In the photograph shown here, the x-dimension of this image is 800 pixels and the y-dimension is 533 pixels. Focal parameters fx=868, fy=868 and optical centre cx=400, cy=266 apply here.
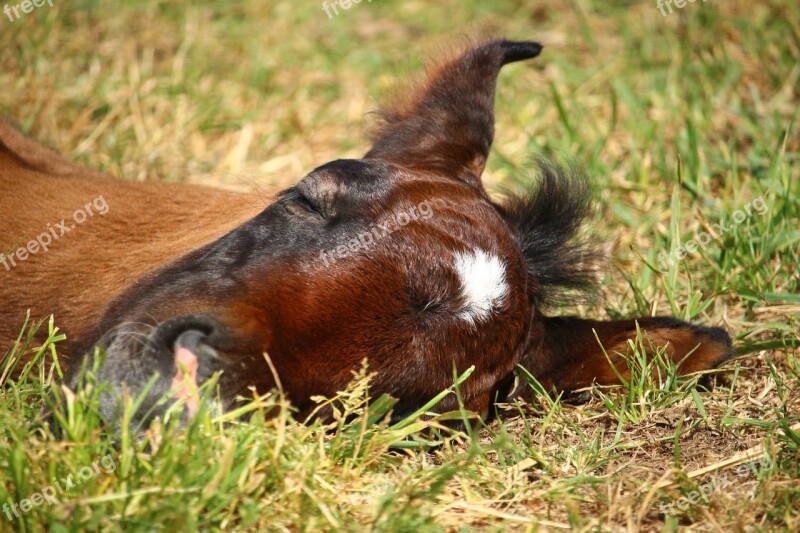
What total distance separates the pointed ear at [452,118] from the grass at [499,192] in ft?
0.88

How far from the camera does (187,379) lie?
207 centimetres

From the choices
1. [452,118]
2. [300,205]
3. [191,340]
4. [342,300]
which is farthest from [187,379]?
[452,118]

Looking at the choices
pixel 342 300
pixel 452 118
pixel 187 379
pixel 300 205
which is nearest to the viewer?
pixel 187 379

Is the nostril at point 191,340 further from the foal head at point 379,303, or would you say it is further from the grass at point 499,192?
the grass at point 499,192

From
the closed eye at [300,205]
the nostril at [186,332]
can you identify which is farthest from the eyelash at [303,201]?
the nostril at [186,332]

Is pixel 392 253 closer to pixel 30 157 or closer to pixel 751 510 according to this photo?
pixel 751 510

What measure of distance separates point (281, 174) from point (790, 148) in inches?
119

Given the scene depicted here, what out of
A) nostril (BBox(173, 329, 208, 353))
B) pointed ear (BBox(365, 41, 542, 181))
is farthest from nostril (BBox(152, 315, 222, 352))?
pointed ear (BBox(365, 41, 542, 181))

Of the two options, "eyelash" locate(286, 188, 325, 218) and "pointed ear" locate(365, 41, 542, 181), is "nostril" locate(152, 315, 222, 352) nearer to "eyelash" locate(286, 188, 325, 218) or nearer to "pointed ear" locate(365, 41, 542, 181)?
"eyelash" locate(286, 188, 325, 218)

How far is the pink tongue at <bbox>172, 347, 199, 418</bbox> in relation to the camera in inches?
81.5

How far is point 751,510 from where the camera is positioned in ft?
8.02

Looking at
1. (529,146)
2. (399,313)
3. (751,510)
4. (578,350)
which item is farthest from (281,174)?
(751,510)

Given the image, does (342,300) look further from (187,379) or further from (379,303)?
(187,379)

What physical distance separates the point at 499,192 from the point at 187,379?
1595 millimetres
